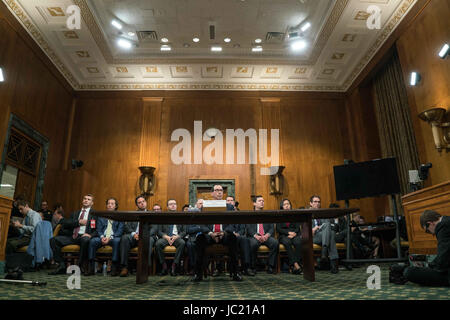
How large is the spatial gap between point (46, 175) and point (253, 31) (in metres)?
5.87

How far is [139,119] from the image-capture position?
346 inches

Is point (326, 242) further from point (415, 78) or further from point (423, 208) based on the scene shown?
point (415, 78)

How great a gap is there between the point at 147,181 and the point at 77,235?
3267 millimetres

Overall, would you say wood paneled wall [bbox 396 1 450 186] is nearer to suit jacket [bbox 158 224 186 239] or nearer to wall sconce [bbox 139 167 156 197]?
suit jacket [bbox 158 224 186 239]

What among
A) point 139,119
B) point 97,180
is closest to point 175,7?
point 139,119

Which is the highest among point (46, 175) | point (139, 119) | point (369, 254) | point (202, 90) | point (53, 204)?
point (202, 90)

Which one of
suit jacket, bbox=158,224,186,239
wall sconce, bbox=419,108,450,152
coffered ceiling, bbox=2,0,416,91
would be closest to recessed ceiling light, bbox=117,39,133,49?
coffered ceiling, bbox=2,0,416,91

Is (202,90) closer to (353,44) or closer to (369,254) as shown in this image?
(353,44)

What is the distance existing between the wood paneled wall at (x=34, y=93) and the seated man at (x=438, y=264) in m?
6.63

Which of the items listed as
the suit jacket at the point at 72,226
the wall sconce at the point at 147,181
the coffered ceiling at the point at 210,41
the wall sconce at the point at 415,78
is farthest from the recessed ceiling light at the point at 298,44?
the suit jacket at the point at 72,226

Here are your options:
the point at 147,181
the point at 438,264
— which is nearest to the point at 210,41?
the point at 147,181

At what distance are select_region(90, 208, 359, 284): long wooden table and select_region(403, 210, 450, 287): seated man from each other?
0.72 metres

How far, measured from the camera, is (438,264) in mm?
2703

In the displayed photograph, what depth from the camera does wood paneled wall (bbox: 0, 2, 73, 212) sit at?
597 centimetres
